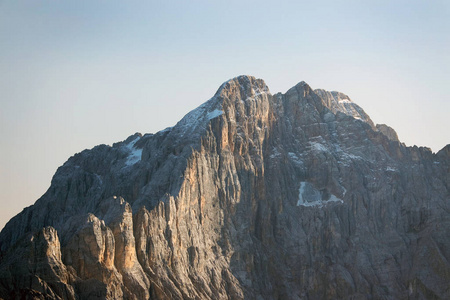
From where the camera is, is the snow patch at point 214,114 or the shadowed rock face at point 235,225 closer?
the shadowed rock face at point 235,225

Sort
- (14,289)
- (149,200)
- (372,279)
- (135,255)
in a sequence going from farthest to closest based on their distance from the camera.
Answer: (372,279) → (149,200) → (135,255) → (14,289)

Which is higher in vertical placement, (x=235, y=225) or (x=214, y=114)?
(x=214, y=114)

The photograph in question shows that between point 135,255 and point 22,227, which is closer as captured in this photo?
point 135,255

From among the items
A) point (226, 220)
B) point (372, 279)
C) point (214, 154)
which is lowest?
point (372, 279)

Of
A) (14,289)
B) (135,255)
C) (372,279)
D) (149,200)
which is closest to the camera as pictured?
(14,289)

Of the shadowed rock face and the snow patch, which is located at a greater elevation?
the snow patch

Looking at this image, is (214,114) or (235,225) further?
(214,114)

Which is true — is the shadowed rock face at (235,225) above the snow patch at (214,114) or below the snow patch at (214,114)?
below

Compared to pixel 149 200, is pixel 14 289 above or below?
below

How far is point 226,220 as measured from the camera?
183125 mm

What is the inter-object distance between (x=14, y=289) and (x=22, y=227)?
187ft

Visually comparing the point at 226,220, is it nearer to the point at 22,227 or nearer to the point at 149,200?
the point at 149,200

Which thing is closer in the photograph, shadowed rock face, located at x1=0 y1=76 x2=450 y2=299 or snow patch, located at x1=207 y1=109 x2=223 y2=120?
shadowed rock face, located at x1=0 y1=76 x2=450 y2=299

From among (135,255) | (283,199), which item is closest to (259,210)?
(283,199)
